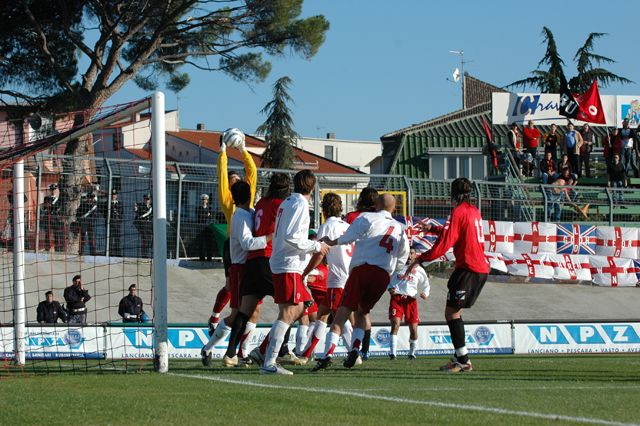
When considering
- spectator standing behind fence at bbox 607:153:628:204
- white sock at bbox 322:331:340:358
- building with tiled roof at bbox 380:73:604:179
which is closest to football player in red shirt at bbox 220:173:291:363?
white sock at bbox 322:331:340:358

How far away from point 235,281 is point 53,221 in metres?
12.2

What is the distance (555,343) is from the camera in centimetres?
2005

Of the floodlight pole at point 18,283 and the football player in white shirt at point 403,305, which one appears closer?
the floodlight pole at point 18,283

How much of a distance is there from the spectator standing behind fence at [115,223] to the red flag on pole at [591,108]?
22.6 metres

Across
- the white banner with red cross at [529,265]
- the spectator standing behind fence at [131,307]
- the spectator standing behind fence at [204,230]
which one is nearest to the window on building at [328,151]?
the white banner with red cross at [529,265]

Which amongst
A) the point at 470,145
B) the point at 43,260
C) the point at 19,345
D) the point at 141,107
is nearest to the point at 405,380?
the point at 141,107

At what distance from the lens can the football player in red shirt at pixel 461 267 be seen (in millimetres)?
11875

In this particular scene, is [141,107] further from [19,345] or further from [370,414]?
[370,414]

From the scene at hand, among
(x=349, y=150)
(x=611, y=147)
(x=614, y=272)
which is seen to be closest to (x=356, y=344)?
(x=614, y=272)

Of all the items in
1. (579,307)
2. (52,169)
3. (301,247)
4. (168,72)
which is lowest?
(579,307)

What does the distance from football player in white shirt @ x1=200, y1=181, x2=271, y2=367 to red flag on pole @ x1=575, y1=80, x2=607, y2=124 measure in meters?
31.0

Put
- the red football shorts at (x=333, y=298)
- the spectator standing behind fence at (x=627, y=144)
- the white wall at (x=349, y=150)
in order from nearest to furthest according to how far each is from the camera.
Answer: the red football shorts at (x=333, y=298) < the spectator standing behind fence at (x=627, y=144) < the white wall at (x=349, y=150)

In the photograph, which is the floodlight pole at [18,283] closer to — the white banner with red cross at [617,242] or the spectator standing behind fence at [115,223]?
the spectator standing behind fence at [115,223]

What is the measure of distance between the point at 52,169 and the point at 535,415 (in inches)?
695
